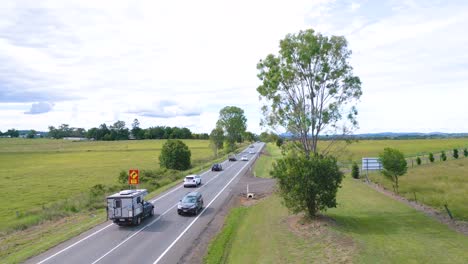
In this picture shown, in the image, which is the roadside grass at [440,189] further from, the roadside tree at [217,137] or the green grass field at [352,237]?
the roadside tree at [217,137]

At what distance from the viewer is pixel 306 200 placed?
19688 mm

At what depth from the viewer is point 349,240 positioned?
15.9 m

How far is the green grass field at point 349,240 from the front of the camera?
46.1ft

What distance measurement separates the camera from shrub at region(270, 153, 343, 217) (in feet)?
63.2

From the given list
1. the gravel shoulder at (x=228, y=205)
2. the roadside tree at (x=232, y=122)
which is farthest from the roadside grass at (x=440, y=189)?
the roadside tree at (x=232, y=122)

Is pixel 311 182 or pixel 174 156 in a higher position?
pixel 311 182

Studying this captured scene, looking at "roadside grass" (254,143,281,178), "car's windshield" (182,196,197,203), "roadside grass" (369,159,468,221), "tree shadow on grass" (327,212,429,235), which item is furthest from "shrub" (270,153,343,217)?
"car's windshield" (182,196,197,203)

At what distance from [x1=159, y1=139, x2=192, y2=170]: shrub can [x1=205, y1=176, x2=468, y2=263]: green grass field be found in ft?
135

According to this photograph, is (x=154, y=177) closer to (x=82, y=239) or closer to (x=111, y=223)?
(x=111, y=223)

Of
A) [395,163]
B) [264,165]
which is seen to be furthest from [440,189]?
[264,165]

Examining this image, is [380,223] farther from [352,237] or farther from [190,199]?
[190,199]

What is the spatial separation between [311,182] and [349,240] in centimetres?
392

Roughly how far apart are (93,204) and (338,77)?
81.0 ft

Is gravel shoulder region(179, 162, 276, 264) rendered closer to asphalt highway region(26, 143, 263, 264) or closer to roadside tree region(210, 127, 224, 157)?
asphalt highway region(26, 143, 263, 264)
